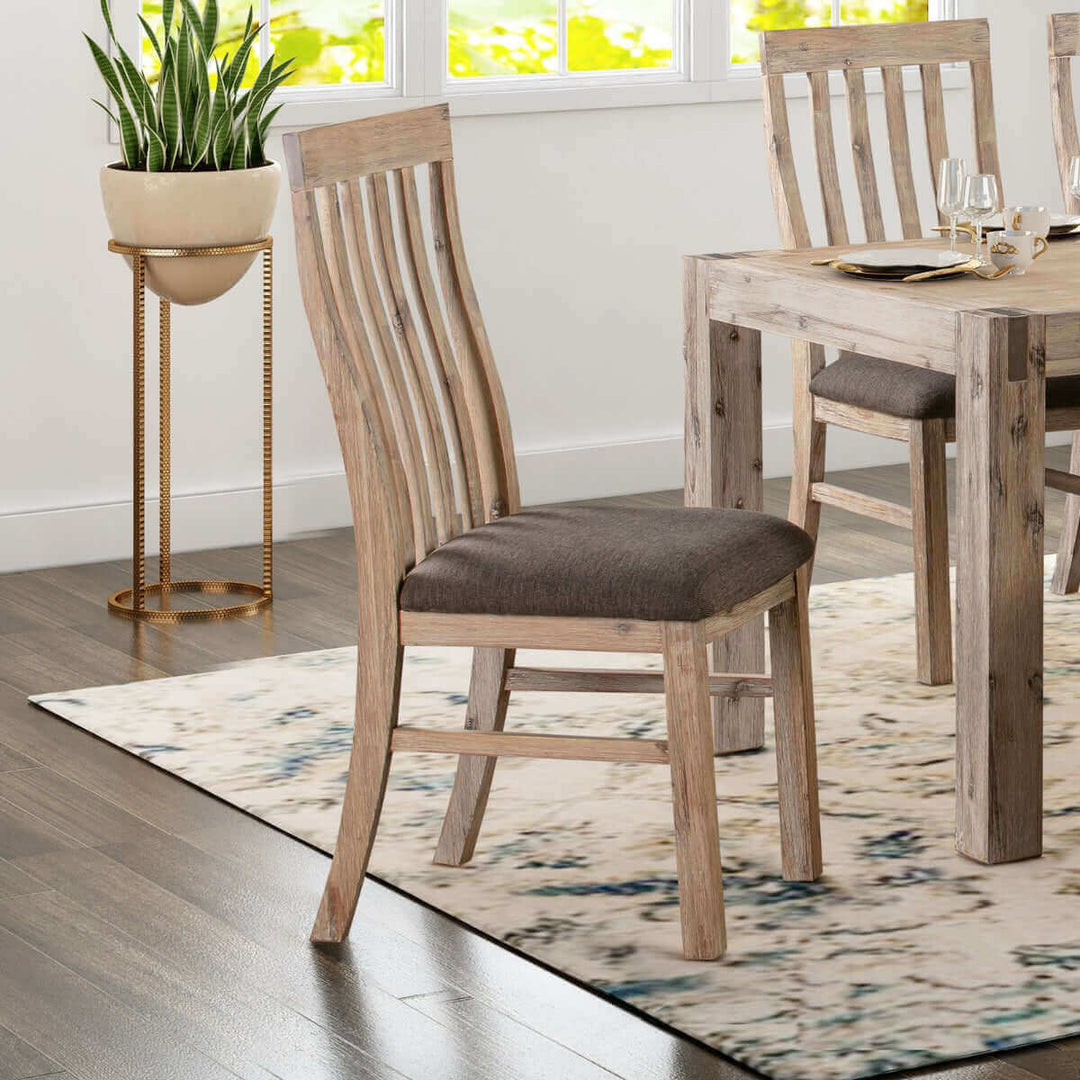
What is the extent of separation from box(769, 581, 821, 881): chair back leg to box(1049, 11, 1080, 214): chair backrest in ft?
5.50

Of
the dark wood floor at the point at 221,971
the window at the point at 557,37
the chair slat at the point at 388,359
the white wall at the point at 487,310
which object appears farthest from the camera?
the window at the point at 557,37

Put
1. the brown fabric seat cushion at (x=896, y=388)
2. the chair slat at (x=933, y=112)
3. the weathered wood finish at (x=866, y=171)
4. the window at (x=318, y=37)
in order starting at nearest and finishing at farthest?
the brown fabric seat cushion at (x=896, y=388)
the weathered wood finish at (x=866, y=171)
the chair slat at (x=933, y=112)
the window at (x=318, y=37)

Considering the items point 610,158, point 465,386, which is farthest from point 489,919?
point 610,158

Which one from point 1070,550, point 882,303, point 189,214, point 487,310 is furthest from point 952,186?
point 487,310

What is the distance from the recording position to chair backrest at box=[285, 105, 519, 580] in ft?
7.98

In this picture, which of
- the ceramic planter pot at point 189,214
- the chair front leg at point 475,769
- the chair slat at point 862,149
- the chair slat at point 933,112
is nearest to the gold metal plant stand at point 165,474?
the ceramic planter pot at point 189,214

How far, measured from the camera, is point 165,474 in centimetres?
431

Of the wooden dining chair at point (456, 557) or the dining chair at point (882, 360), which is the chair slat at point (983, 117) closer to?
the dining chair at point (882, 360)

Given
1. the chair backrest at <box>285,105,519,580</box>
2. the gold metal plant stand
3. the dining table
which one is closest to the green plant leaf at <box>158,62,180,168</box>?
Answer: the gold metal plant stand

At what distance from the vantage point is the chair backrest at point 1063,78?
4.02 metres

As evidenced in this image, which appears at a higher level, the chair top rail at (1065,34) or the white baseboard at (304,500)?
the chair top rail at (1065,34)

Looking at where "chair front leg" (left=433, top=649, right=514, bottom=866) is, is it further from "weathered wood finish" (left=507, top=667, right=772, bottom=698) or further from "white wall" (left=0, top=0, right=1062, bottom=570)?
"white wall" (left=0, top=0, right=1062, bottom=570)

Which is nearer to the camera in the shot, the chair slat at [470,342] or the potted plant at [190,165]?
the chair slat at [470,342]

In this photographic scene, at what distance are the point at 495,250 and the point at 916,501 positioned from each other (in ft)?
5.58
